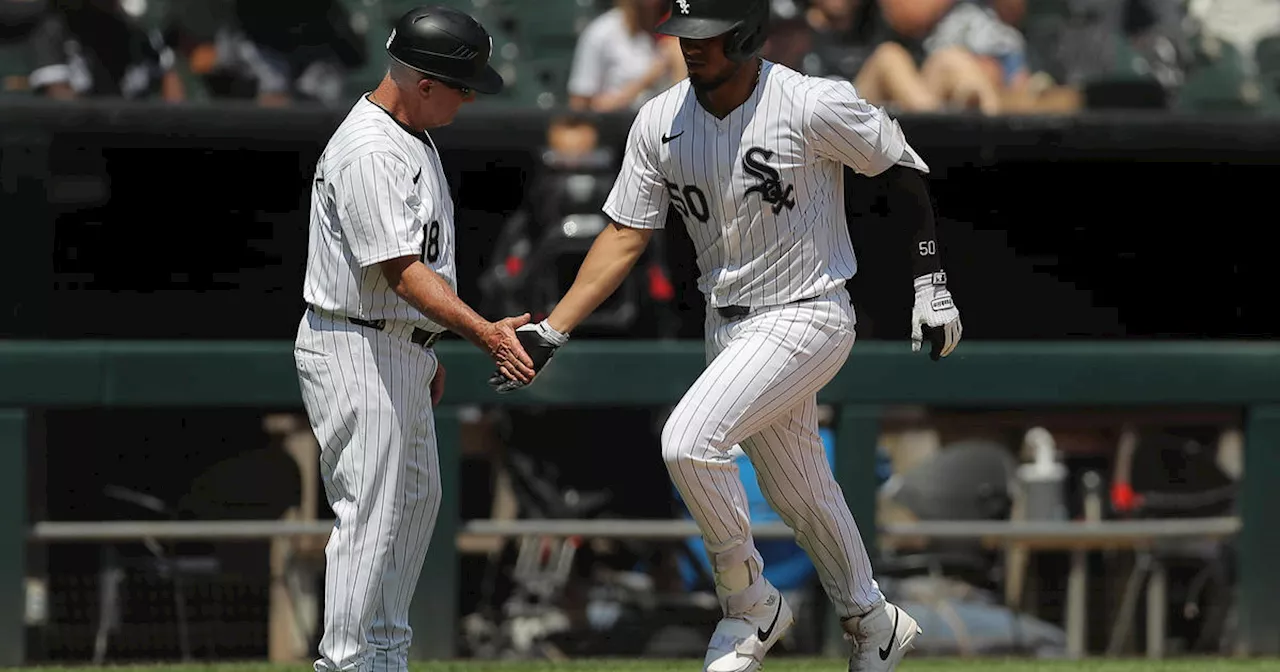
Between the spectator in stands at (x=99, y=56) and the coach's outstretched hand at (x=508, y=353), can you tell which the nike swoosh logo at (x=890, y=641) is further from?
the spectator in stands at (x=99, y=56)

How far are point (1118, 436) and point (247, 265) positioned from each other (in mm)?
3062

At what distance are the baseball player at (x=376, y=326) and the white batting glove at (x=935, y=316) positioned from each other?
920 millimetres

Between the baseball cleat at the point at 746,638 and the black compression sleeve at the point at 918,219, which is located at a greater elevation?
the black compression sleeve at the point at 918,219

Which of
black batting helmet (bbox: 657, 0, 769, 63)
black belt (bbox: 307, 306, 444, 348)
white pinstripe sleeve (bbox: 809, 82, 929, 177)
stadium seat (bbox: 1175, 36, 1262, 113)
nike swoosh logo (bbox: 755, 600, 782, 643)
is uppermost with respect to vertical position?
stadium seat (bbox: 1175, 36, 1262, 113)

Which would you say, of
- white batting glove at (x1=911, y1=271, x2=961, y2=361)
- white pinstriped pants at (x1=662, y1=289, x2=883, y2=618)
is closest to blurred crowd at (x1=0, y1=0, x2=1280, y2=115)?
white batting glove at (x1=911, y1=271, x2=961, y2=361)

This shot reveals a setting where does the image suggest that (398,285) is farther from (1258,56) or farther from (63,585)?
(1258,56)

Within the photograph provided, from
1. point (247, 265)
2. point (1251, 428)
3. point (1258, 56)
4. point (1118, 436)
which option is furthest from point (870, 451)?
point (1258, 56)

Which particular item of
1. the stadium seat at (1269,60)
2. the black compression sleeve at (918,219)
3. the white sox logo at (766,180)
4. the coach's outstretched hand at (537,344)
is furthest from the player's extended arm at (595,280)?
the stadium seat at (1269,60)

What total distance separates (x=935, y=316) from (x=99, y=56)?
378 centimetres

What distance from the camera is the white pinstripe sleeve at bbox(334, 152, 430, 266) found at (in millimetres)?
3730

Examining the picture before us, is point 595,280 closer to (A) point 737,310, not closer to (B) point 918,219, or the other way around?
(A) point 737,310

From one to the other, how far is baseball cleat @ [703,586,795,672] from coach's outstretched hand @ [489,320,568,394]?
734mm

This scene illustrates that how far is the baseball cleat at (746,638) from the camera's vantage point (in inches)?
158

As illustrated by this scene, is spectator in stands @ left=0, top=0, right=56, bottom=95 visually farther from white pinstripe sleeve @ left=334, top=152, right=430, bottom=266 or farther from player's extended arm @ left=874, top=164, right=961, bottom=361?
player's extended arm @ left=874, top=164, right=961, bottom=361
